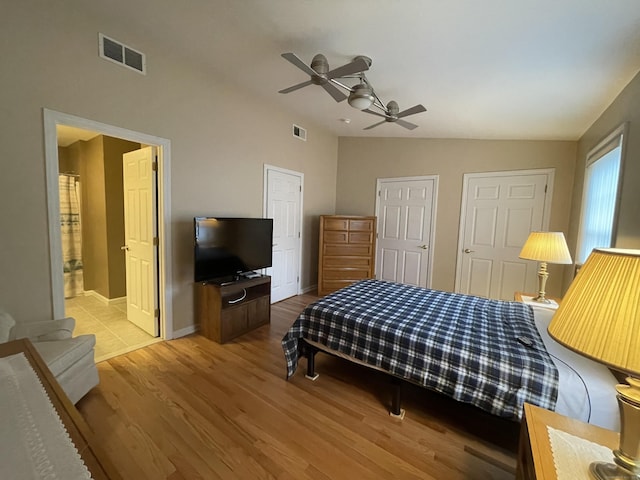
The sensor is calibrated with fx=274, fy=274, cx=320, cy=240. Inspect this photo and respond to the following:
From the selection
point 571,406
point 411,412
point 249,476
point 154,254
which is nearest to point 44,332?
point 154,254

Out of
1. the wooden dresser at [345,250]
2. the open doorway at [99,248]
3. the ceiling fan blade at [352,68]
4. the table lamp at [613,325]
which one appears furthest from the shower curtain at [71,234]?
the table lamp at [613,325]

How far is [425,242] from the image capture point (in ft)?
15.0

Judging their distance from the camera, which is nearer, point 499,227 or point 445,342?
point 445,342

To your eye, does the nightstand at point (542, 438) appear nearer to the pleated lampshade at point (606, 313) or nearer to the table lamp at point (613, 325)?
the table lamp at point (613, 325)

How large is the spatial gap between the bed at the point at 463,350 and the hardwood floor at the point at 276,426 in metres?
0.23

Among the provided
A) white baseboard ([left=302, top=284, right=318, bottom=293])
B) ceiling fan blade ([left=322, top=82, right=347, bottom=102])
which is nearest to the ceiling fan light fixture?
ceiling fan blade ([left=322, top=82, right=347, bottom=102])

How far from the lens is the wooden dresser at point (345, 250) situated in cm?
459

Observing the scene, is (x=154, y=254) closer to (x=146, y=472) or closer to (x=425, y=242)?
(x=146, y=472)

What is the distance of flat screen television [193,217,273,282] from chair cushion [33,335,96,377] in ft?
3.34

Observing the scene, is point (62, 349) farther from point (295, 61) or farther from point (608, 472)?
point (608, 472)

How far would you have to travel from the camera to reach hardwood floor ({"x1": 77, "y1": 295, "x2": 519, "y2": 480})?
153 centimetres

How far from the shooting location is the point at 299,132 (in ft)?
14.3

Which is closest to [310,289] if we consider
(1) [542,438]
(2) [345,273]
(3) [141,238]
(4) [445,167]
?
(2) [345,273]

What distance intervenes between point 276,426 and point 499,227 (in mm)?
3935
